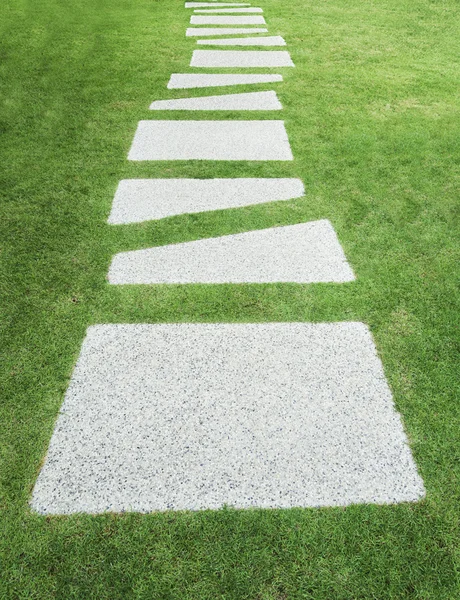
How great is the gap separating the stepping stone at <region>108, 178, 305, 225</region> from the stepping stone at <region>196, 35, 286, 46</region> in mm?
3997

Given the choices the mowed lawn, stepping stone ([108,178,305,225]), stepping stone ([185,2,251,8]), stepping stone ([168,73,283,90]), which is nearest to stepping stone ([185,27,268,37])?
the mowed lawn

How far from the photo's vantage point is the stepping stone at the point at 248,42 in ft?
21.7

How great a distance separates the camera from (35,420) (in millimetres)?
1948

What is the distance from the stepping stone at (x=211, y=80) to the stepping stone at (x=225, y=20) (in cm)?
274

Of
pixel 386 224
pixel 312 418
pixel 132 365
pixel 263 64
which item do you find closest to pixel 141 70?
pixel 263 64

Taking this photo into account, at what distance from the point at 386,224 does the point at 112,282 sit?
5.90 ft

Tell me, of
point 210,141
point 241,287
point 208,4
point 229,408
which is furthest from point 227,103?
point 208,4

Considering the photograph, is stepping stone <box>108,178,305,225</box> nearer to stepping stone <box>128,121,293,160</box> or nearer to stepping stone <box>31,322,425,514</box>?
stepping stone <box>128,121,293,160</box>

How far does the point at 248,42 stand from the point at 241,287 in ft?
17.8

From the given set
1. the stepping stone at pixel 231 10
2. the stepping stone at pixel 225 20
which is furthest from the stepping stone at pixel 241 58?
the stepping stone at pixel 231 10

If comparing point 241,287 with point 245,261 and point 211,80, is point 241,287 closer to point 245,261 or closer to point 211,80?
point 245,261

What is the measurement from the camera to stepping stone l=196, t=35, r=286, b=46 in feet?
21.7

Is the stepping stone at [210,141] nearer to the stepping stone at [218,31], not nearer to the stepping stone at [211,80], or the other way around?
the stepping stone at [211,80]

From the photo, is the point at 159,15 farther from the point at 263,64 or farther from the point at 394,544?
the point at 394,544
